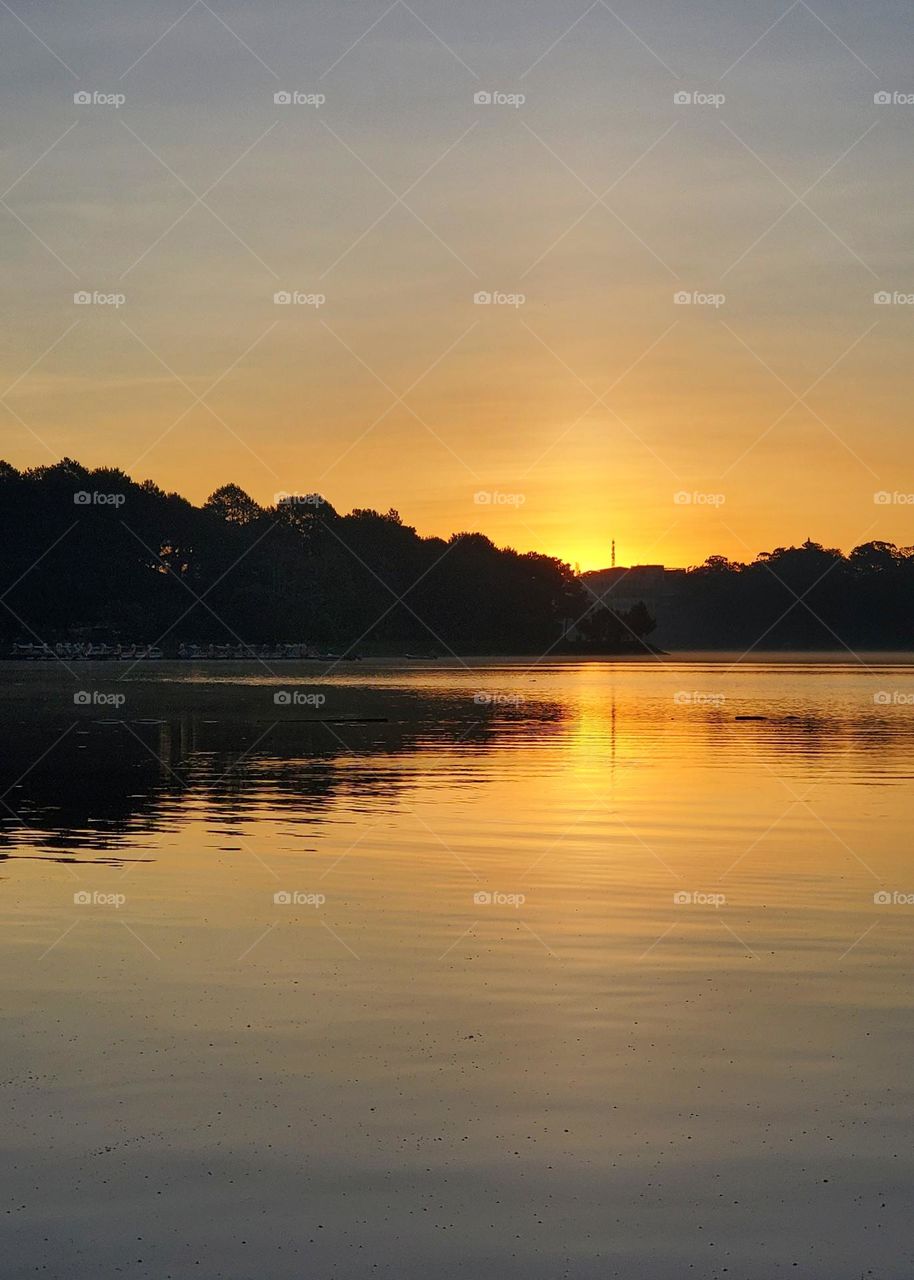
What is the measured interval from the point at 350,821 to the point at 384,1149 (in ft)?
58.2

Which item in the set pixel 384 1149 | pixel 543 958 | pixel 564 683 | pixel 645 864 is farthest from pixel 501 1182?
pixel 564 683

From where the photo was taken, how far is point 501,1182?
9531mm

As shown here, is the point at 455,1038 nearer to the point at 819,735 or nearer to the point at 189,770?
the point at 189,770

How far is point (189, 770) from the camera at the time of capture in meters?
38.5

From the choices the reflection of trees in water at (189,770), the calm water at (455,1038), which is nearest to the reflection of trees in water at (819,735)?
the reflection of trees in water at (189,770)

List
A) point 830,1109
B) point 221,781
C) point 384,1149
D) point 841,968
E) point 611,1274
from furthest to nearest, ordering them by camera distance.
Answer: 1. point 221,781
2. point 841,968
3. point 830,1109
4. point 384,1149
5. point 611,1274

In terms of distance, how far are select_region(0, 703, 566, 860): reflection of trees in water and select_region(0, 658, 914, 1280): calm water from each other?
12.1 inches

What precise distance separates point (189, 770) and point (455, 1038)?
26.6m

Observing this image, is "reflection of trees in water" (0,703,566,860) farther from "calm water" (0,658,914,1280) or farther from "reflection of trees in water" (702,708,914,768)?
"reflection of trees in water" (702,708,914,768)

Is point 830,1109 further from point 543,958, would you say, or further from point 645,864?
point 645,864

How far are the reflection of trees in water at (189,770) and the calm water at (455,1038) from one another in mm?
308

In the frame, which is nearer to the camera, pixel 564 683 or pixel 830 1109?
pixel 830 1109

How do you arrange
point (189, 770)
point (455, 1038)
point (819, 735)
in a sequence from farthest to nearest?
point (819, 735) < point (189, 770) < point (455, 1038)

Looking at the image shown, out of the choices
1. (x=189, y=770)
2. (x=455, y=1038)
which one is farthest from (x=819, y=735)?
(x=455, y=1038)
